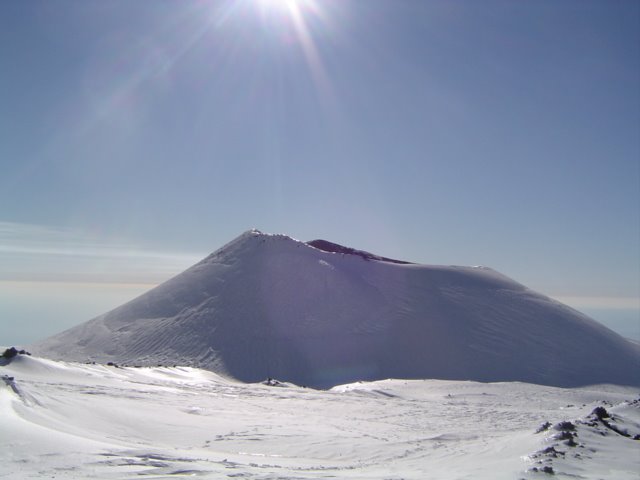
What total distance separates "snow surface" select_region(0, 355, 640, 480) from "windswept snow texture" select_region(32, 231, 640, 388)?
7872mm

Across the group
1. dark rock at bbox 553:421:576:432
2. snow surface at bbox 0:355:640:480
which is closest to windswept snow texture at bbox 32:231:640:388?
snow surface at bbox 0:355:640:480

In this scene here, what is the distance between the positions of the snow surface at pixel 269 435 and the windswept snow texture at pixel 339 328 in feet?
25.8

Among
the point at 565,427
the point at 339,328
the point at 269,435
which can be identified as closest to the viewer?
the point at 565,427

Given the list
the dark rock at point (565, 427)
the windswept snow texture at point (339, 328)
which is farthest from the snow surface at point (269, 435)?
the windswept snow texture at point (339, 328)

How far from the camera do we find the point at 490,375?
78.2 feet

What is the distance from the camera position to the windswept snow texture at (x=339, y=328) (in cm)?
2359

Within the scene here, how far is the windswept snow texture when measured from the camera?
23594mm

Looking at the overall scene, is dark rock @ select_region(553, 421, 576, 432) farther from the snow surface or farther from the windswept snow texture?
the windswept snow texture

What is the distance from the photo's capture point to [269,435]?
916cm

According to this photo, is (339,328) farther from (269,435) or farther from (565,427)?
(565,427)

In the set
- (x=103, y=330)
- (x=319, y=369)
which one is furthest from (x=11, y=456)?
(x=103, y=330)

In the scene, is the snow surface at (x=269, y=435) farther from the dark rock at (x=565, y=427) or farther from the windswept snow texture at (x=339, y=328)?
the windswept snow texture at (x=339, y=328)

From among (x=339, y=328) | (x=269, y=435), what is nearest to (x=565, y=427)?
(x=269, y=435)

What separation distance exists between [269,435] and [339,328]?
17.1m
